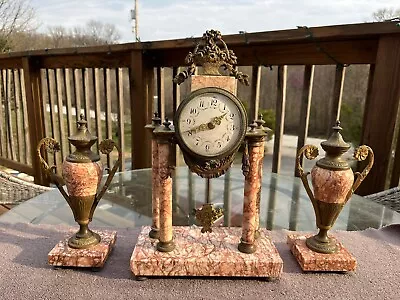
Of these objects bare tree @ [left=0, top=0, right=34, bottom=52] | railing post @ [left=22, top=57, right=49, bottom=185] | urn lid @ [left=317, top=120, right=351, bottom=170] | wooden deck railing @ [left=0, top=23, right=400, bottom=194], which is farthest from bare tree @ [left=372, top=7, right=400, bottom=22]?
bare tree @ [left=0, top=0, right=34, bottom=52]

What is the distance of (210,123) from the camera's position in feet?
2.70

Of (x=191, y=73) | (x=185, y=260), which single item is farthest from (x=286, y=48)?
(x=185, y=260)

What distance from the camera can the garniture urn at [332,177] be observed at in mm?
897

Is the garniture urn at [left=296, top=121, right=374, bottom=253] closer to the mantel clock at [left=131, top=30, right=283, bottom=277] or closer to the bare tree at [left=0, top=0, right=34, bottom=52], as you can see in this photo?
the mantel clock at [left=131, top=30, right=283, bottom=277]

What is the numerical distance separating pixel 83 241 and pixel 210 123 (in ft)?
1.75

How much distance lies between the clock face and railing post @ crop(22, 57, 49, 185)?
8.50 ft

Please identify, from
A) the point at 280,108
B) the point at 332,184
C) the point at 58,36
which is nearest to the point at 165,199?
the point at 332,184

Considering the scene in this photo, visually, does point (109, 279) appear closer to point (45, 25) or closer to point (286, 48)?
point (286, 48)

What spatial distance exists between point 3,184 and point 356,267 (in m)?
1.82

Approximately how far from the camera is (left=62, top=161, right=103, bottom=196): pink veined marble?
0.89m

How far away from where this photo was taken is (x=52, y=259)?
0.90 metres

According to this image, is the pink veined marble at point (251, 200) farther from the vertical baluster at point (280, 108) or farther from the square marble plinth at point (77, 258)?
the vertical baluster at point (280, 108)

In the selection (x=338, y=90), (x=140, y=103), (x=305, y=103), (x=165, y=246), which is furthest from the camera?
(x=140, y=103)

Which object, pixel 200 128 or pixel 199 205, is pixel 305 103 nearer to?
pixel 199 205
